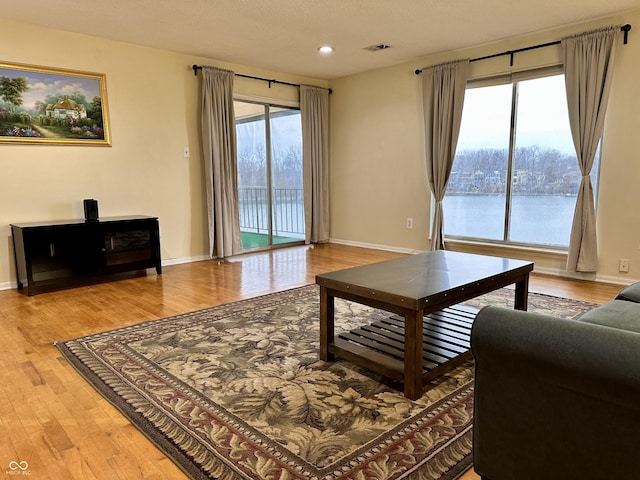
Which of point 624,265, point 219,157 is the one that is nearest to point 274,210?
point 219,157

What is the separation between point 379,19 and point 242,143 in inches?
99.4

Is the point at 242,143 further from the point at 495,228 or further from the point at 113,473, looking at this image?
the point at 113,473

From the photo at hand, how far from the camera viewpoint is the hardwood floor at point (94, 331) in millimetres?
1608

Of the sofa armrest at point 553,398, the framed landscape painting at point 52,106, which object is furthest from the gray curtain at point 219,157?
the sofa armrest at point 553,398

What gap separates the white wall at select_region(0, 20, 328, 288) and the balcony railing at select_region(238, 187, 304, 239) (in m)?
0.78

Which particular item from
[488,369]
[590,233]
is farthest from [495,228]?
[488,369]

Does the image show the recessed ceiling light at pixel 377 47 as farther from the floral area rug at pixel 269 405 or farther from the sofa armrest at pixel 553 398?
the sofa armrest at pixel 553 398

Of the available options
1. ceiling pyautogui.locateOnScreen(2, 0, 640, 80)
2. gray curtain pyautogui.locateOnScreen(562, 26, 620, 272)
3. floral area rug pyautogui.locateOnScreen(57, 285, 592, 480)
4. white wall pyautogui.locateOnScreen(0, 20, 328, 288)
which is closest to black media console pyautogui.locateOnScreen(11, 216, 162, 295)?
white wall pyautogui.locateOnScreen(0, 20, 328, 288)

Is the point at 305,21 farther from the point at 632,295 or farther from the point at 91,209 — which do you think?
the point at 632,295

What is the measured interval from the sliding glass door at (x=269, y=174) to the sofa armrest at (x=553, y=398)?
195 inches

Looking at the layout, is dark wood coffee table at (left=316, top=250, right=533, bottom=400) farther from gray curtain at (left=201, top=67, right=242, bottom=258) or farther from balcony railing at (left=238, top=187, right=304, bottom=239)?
balcony railing at (left=238, top=187, right=304, bottom=239)

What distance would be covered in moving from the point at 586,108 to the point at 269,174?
3824 millimetres

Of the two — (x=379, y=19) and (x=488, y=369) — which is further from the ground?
(x=379, y=19)

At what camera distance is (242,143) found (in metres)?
5.84
